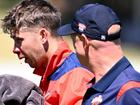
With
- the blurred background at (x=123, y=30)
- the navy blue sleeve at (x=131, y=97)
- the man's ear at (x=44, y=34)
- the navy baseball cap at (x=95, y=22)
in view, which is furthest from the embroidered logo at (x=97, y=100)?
the blurred background at (x=123, y=30)

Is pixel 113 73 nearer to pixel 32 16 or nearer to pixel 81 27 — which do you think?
pixel 81 27

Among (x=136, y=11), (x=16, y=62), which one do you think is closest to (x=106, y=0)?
(x=136, y=11)

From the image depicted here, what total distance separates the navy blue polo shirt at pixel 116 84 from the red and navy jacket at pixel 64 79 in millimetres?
396

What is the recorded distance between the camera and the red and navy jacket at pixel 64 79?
13.5ft

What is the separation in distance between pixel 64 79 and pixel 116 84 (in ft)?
2.38

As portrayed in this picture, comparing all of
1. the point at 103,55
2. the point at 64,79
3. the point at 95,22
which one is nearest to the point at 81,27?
the point at 95,22

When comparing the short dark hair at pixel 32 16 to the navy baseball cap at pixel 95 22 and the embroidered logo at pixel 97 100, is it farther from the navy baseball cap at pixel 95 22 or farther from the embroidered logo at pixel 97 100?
the embroidered logo at pixel 97 100

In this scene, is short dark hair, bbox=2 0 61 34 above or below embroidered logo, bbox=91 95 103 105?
above

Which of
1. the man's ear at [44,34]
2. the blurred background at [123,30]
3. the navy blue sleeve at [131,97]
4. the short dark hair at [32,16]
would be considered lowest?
the blurred background at [123,30]

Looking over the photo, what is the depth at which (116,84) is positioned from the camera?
358 centimetres

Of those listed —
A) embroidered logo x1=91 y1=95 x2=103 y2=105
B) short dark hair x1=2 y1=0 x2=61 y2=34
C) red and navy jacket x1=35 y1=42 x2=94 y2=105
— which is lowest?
red and navy jacket x1=35 y1=42 x2=94 y2=105

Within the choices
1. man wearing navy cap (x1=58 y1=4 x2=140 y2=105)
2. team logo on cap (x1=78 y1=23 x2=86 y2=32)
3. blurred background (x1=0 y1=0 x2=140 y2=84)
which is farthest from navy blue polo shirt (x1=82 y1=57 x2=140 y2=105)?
blurred background (x1=0 y1=0 x2=140 y2=84)

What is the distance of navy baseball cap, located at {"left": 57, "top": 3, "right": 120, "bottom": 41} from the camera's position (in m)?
3.66

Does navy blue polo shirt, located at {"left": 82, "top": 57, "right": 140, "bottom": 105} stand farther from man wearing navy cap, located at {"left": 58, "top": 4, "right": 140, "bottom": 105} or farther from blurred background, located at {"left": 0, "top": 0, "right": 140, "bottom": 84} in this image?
blurred background, located at {"left": 0, "top": 0, "right": 140, "bottom": 84}
